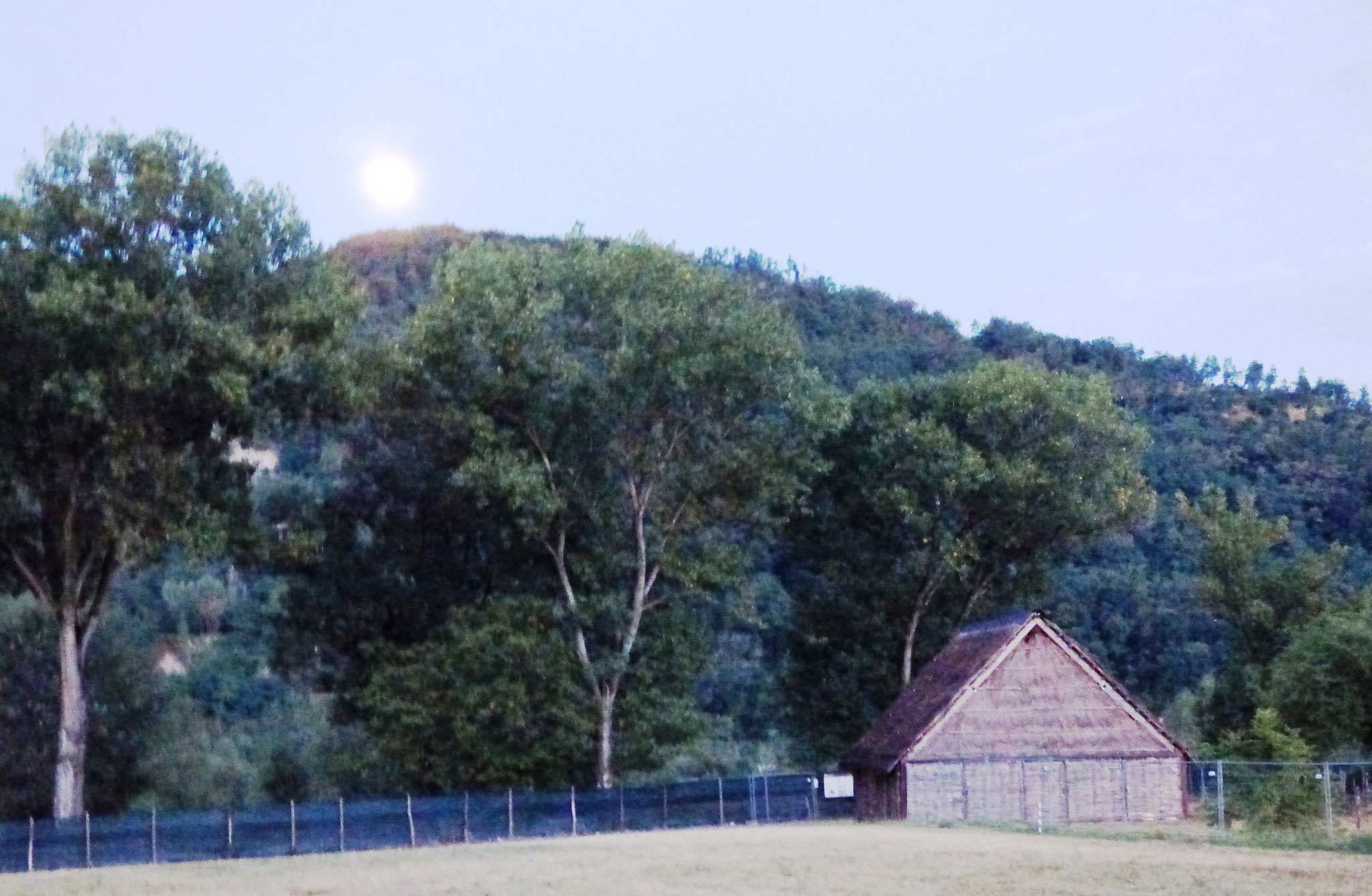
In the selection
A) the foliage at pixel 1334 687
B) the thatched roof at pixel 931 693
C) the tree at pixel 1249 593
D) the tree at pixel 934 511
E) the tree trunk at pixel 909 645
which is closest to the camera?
the thatched roof at pixel 931 693

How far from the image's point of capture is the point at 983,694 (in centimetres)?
4494

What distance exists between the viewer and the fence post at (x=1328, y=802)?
30.7 meters

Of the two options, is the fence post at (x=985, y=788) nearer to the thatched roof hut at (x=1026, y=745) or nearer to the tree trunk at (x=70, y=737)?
the thatched roof hut at (x=1026, y=745)

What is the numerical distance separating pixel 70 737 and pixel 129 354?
33.8 feet

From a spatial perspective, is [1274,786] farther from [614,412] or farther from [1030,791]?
[614,412]

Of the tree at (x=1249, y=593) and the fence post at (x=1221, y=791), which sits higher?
the tree at (x=1249, y=593)

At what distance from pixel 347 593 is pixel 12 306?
53.8 ft

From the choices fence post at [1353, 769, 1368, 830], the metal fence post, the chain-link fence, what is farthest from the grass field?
the metal fence post

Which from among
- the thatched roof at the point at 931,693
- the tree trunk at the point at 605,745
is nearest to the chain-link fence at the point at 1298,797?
the thatched roof at the point at 931,693

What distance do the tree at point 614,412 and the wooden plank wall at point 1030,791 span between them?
901cm

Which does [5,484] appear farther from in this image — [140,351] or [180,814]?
[180,814]

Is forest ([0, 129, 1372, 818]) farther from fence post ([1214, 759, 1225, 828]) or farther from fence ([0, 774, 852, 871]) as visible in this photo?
fence post ([1214, 759, 1225, 828])

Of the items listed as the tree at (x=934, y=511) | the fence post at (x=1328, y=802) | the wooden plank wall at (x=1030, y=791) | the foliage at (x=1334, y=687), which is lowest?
the wooden plank wall at (x=1030, y=791)

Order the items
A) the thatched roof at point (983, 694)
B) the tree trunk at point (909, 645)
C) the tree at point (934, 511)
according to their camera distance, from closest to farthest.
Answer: the thatched roof at point (983, 694) → the tree at point (934, 511) → the tree trunk at point (909, 645)
